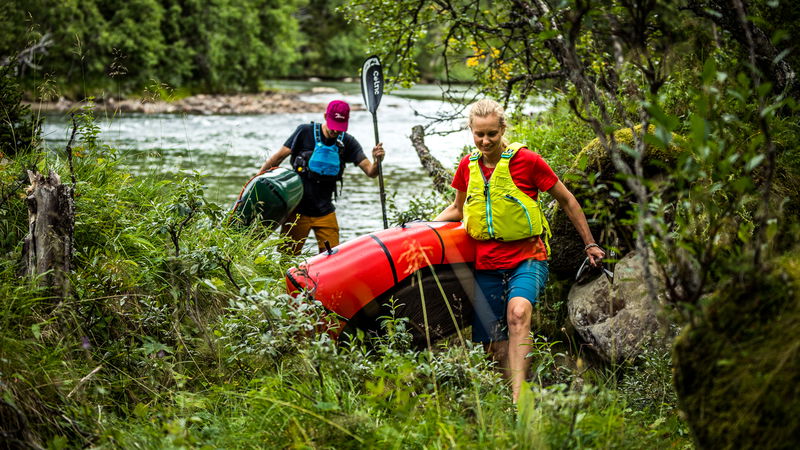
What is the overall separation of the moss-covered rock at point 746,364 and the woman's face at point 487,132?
6.57 feet

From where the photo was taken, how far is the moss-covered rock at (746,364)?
1.79m

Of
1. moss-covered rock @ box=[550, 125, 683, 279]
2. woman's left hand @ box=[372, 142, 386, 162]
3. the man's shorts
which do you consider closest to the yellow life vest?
moss-covered rock @ box=[550, 125, 683, 279]

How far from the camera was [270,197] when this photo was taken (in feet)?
18.9

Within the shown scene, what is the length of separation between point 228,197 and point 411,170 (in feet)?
14.3

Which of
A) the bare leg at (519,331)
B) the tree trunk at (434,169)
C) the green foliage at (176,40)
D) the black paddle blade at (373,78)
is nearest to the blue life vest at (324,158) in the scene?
the black paddle blade at (373,78)

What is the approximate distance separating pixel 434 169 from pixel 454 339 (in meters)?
2.50

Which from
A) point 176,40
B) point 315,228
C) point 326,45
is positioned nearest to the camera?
point 315,228

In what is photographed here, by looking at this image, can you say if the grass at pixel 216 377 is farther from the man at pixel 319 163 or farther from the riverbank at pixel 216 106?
the riverbank at pixel 216 106

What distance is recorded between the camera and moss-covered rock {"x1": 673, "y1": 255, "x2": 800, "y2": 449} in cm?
179

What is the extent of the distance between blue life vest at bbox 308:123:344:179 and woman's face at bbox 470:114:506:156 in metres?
2.46

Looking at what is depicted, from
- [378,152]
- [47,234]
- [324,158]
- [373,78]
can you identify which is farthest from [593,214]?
[47,234]

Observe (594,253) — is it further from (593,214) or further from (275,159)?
(275,159)

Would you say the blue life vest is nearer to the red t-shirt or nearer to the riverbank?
the red t-shirt

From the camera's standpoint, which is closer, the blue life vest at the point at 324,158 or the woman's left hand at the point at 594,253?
the woman's left hand at the point at 594,253
